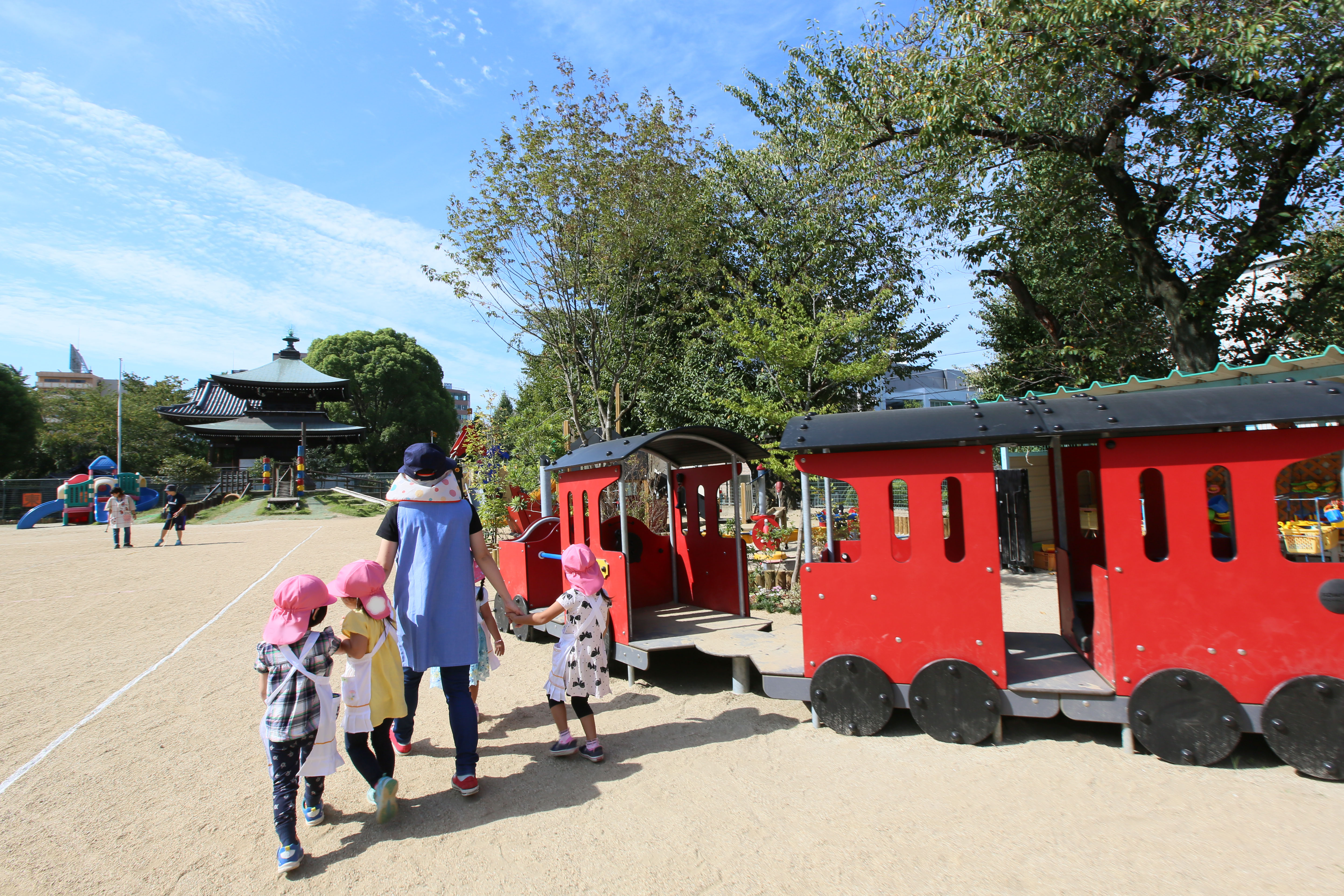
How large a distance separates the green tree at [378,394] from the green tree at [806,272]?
36.1m

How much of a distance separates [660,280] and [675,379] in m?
3.06

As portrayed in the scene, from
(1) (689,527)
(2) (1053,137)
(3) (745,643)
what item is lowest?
(3) (745,643)

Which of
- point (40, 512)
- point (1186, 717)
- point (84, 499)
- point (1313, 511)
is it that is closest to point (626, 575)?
point (1186, 717)

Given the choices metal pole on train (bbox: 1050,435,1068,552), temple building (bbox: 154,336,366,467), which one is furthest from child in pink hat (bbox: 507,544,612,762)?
temple building (bbox: 154,336,366,467)

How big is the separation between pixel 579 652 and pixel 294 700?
5.28ft

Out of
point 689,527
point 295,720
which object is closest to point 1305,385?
point 689,527

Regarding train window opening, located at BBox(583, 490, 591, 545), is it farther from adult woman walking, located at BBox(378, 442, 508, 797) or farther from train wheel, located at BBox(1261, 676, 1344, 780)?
train wheel, located at BBox(1261, 676, 1344, 780)

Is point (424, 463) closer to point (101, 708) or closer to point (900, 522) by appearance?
point (101, 708)

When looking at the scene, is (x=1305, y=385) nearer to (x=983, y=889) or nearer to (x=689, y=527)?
(x=983, y=889)

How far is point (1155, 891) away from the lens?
9.43 feet

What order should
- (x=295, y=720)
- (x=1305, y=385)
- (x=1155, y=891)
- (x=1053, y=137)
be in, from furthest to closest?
(x=1053, y=137) < (x=1305, y=385) < (x=295, y=720) < (x=1155, y=891)

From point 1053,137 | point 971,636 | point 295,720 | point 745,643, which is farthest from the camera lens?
point 1053,137

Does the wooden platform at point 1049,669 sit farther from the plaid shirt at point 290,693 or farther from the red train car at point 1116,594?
the plaid shirt at point 290,693

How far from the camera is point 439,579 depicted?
393 centimetres
